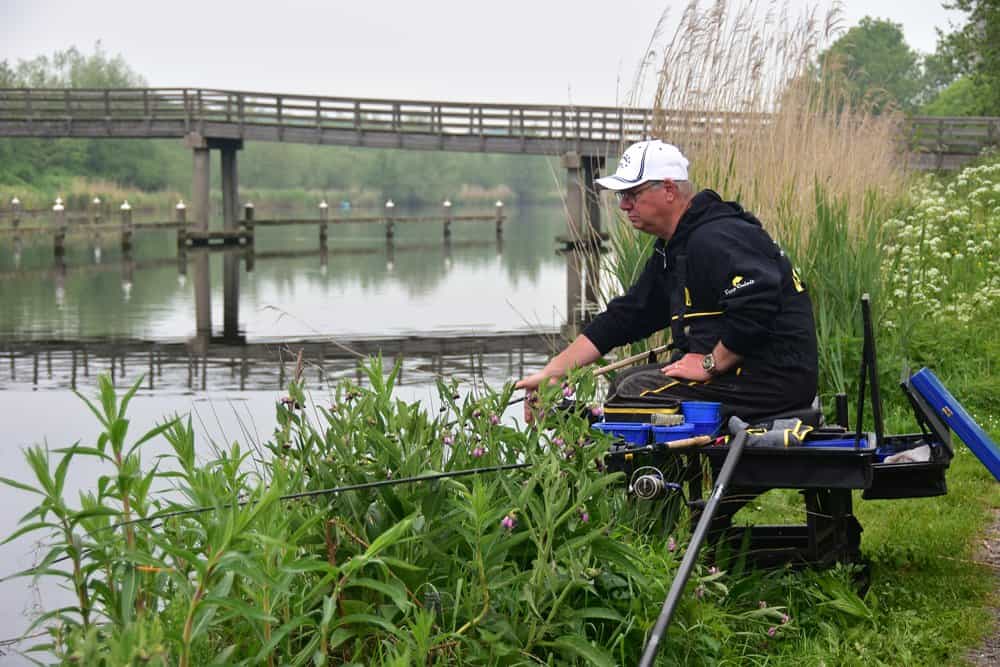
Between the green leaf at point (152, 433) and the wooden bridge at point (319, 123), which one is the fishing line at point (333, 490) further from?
the wooden bridge at point (319, 123)

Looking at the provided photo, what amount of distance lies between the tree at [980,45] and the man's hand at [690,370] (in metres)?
31.0

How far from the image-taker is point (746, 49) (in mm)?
8875

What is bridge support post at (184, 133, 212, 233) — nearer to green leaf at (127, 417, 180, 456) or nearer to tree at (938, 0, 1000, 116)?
tree at (938, 0, 1000, 116)

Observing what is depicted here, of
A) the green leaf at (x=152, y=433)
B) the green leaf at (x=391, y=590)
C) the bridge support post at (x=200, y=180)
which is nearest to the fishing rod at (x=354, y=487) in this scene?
the green leaf at (x=152, y=433)

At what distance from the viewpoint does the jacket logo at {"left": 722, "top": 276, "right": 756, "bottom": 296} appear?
4.95m

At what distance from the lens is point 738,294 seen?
4949mm

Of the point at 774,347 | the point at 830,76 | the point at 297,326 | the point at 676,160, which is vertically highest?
the point at 830,76

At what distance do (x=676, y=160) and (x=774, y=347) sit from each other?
0.78m

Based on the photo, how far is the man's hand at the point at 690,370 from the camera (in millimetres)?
5086

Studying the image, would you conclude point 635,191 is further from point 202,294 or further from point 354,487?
point 202,294

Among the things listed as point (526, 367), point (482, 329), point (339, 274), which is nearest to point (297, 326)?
point (482, 329)

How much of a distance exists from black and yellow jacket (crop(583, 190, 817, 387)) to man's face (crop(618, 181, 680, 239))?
6 centimetres

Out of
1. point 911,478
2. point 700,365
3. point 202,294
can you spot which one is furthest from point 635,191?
point 202,294

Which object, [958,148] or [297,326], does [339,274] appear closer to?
[297,326]
